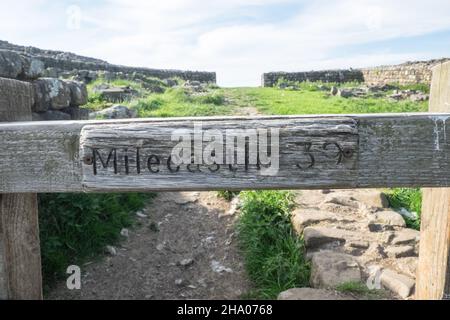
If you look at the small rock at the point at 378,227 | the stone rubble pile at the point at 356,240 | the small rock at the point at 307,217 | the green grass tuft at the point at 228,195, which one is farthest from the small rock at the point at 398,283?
the green grass tuft at the point at 228,195

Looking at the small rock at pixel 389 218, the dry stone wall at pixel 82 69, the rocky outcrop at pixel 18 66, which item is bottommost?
the small rock at pixel 389 218

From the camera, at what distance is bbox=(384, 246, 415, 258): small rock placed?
3498 mm

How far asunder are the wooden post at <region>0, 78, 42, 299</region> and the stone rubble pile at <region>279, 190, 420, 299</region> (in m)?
1.68

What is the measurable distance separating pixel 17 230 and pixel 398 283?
253cm

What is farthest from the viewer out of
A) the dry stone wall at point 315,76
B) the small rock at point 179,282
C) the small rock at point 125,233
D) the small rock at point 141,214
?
the dry stone wall at point 315,76

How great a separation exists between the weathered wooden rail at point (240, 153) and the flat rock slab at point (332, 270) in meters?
1.30

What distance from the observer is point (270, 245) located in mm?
3875

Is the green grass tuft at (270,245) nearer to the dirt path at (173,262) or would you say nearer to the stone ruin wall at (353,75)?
the dirt path at (173,262)

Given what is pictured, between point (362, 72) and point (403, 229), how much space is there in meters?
23.3

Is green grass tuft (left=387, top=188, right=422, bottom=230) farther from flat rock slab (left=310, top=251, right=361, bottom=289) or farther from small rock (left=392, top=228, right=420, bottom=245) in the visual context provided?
flat rock slab (left=310, top=251, right=361, bottom=289)

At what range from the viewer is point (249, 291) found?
337 cm

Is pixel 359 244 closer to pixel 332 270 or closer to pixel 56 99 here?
pixel 332 270

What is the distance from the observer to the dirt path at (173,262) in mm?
3498

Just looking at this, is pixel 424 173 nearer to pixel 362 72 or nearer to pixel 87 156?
pixel 87 156
